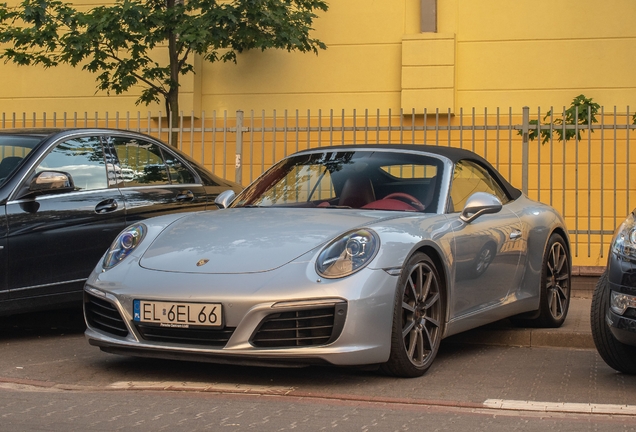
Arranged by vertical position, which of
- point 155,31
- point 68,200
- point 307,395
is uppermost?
point 155,31

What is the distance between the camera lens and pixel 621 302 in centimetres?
513

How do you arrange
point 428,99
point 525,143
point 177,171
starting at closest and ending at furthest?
point 177,171 < point 525,143 < point 428,99

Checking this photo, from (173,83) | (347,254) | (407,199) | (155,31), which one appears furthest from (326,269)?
(173,83)

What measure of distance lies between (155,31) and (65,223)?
21.1 feet

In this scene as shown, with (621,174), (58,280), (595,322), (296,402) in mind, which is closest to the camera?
(296,402)

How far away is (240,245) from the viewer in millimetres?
5270

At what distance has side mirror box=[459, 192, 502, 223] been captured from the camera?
19.6ft

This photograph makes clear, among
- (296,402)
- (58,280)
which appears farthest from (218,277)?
(58,280)

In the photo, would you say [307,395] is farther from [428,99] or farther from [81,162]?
[428,99]

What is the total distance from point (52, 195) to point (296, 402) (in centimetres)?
286

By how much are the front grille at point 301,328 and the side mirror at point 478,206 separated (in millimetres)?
1441

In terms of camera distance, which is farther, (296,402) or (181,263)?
(181,263)

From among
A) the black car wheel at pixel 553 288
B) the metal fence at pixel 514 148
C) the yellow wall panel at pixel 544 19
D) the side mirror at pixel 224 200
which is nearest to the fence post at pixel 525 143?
the metal fence at pixel 514 148

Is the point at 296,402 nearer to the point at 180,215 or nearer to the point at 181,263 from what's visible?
the point at 181,263
